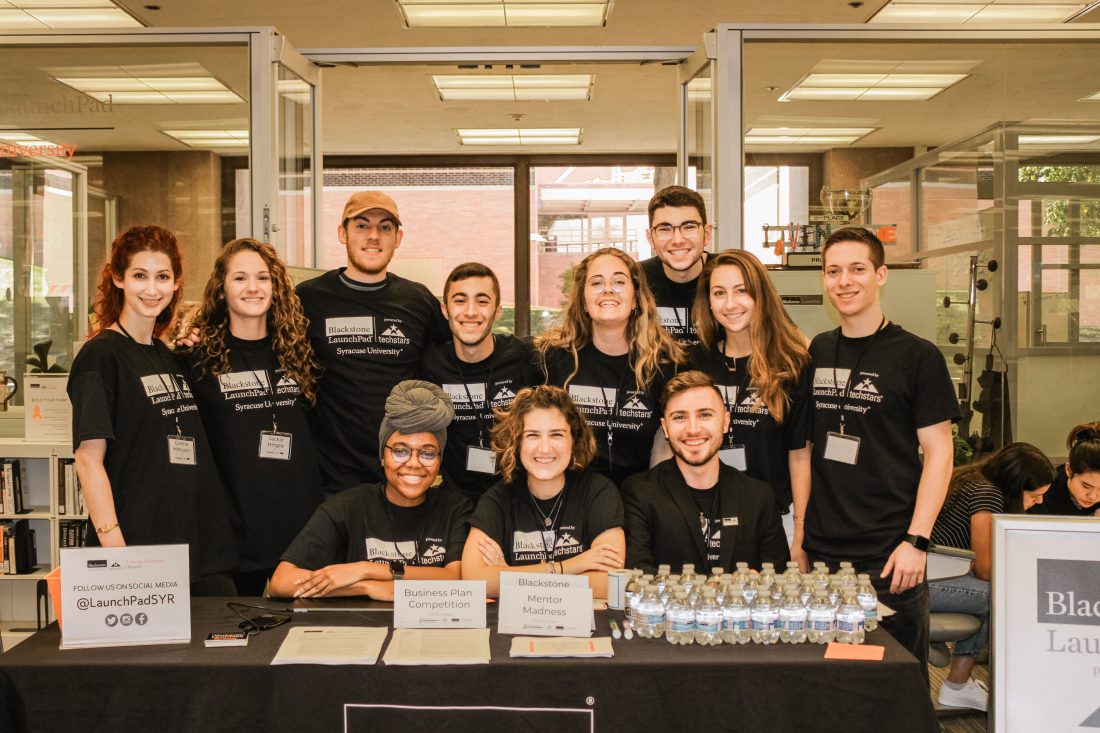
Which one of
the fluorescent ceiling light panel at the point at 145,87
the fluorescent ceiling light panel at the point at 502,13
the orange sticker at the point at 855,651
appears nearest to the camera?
the orange sticker at the point at 855,651

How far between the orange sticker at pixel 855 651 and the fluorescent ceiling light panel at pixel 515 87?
5574 mm

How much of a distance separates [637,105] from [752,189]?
415cm

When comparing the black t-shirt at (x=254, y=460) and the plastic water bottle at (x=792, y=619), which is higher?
the black t-shirt at (x=254, y=460)

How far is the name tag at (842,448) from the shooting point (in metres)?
2.49

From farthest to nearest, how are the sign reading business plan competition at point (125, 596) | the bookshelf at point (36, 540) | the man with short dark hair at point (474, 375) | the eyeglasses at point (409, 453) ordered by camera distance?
the bookshelf at point (36, 540), the man with short dark hair at point (474, 375), the eyeglasses at point (409, 453), the sign reading business plan competition at point (125, 596)

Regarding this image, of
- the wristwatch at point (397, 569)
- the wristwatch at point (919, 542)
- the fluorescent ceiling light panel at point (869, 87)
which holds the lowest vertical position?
the wristwatch at point (397, 569)

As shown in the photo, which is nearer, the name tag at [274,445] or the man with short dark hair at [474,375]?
the name tag at [274,445]

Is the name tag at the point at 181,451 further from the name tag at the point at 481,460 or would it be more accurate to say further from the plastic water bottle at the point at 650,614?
the plastic water bottle at the point at 650,614

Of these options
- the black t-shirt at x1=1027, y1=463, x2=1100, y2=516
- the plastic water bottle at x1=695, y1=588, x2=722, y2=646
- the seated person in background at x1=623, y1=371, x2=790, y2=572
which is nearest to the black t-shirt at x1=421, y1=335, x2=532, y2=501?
the seated person in background at x1=623, y1=371, x2=790, y2=572

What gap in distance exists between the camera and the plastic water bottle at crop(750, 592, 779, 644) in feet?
6.10

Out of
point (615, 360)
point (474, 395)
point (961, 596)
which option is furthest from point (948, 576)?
point (474, 395)

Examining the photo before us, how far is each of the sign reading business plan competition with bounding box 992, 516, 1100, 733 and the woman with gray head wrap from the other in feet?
4.73

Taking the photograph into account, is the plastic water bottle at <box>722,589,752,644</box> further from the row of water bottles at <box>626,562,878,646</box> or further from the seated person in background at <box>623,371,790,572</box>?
the seated person in background at <box>623,371,790,572</box>

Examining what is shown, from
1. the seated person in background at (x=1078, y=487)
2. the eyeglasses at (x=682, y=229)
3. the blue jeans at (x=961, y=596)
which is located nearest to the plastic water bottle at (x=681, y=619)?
the eyeglasses at (x=682, y=229)
